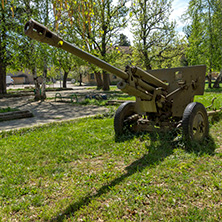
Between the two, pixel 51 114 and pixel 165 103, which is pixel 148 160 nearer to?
pixel 165 103

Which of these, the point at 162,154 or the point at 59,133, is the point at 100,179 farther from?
the point at 59,133

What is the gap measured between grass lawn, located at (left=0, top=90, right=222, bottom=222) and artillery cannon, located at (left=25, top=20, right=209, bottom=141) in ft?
1.16

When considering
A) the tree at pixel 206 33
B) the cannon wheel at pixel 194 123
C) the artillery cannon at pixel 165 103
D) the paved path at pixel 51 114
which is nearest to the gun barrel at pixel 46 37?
the artillery cannon at pixel 165 103

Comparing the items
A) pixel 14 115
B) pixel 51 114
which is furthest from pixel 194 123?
pixel 14 115

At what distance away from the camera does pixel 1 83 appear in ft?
66.2

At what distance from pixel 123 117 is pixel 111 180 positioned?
232 centimetres

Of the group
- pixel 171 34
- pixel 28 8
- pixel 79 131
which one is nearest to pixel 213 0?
pixel 171 34

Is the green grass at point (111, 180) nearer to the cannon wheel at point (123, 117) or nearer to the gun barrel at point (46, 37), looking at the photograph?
the cannon wheel at point (123, 117)

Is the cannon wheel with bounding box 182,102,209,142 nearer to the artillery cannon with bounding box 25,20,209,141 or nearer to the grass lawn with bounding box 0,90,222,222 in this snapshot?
the artillery cannon with bounding box 25,20,209,141

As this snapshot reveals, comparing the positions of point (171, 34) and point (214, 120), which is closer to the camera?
point (214, 120)

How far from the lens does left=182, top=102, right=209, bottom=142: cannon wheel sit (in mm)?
4496

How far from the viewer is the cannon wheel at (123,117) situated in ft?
18.3

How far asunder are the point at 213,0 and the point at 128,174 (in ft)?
71.6

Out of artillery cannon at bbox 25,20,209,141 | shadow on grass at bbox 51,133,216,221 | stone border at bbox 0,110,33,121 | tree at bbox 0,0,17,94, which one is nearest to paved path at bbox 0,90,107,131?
stone border at bbox 0,110,33,121
